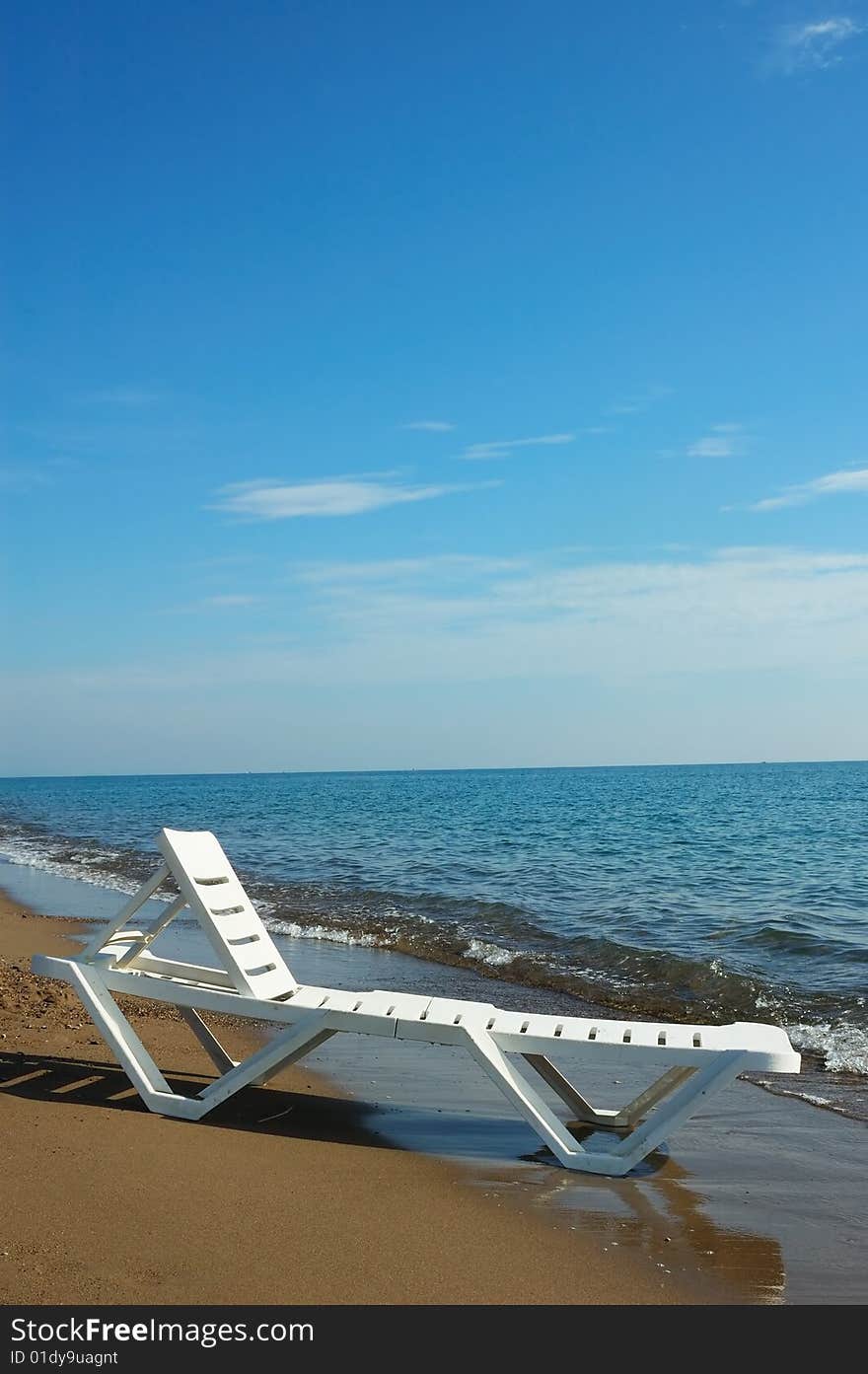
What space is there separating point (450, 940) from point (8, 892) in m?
8.18

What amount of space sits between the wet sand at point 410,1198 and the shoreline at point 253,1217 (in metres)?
0.01

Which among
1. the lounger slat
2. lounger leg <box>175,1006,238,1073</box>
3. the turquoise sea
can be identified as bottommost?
the turquoise sea

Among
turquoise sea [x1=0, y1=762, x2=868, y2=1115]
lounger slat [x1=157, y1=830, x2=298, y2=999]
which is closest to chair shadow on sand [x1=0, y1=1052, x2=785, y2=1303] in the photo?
lounger slat [x1=157, y1=830, x2=298, y2=999]

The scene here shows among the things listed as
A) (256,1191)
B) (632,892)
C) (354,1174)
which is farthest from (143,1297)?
(632,892)

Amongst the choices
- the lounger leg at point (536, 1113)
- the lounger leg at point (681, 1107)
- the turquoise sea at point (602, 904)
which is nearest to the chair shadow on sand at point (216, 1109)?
the lounger leg at point (536, 1113)

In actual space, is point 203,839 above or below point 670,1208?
above

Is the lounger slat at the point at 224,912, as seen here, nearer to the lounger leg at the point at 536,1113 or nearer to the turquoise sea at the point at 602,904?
the lounger leg at the point at 536,1113

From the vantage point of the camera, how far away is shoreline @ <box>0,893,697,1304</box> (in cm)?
395

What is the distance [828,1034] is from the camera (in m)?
8.64

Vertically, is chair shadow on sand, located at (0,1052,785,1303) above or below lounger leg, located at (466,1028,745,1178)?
below

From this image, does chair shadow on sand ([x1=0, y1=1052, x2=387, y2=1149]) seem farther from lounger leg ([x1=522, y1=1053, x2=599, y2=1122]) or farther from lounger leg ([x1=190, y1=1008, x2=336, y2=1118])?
lounger leg ([x1=522, y1=1053, x2=599, y2=1122])

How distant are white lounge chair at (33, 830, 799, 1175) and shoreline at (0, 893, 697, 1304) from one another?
1.44 ft

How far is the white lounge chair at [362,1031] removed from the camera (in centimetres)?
535
